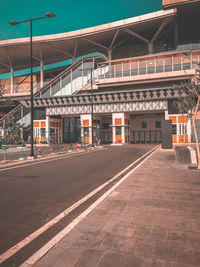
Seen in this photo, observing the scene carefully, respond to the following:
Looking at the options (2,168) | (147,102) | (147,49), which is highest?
(147,49)

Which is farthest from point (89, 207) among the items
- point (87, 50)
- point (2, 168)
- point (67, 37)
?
point (87, 50)

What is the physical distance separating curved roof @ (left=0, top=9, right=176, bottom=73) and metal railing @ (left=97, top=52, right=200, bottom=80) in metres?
8.14

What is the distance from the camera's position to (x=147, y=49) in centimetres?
4684

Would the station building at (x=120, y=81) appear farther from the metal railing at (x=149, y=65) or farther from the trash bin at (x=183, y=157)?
the trash bin at (x=183, y=157)

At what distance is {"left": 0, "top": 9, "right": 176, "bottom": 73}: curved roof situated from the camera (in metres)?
39.2

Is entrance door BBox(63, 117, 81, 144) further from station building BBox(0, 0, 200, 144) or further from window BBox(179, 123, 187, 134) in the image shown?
window BBox(179, 123, 187, 134)

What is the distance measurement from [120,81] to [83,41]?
18.4 meters

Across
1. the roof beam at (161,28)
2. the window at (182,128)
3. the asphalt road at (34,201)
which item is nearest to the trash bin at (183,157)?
the asphalt road at (34,201)

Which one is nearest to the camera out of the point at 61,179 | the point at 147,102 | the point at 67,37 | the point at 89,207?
the point at 89,207

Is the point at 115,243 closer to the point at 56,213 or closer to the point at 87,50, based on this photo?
the point at 56,213

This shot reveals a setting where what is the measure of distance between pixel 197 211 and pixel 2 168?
1041 cm

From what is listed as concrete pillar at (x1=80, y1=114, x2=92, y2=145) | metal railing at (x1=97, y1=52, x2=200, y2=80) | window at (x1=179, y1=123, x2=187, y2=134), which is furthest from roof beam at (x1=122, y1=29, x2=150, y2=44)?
window at (x1=179, y1=123, x2=187, y2=134)

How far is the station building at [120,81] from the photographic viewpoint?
32500 mm

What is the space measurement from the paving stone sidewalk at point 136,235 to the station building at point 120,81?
2266cm
